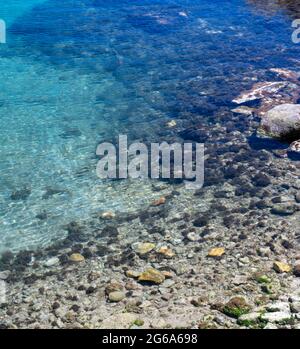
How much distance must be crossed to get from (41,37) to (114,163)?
1790 cm

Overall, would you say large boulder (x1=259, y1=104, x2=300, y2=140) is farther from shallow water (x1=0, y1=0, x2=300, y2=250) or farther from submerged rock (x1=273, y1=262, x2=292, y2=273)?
submerged rock (x1=273, y1=262, x2=292, y2=273)

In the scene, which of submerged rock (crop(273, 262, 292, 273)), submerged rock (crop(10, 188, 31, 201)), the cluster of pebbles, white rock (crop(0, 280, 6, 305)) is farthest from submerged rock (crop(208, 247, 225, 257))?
submerged rock (crop(10, 188, 31, 201))

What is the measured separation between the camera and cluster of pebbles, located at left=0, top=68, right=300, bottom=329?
11812 millimetres

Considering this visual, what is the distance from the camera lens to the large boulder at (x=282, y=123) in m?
19.2

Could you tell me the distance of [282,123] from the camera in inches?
768

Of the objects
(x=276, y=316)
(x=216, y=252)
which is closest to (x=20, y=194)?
(x=216, y=252)

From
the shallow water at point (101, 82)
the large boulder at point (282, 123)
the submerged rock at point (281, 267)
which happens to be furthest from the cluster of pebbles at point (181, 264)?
the large boulder at point (282, 123)

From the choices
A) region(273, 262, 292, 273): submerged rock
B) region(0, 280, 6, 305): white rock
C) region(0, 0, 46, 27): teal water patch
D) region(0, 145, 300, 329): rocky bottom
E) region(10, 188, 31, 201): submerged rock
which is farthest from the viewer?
region(0, 0, 46, 27): teal water patch

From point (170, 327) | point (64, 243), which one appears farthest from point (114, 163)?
point (170, 327)

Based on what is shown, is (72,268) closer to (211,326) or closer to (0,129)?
(211,326)

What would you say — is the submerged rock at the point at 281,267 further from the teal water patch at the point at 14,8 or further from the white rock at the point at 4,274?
the teal water patch at the point at 14,8

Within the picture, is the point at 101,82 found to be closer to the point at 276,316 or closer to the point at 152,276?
the point at 152,276

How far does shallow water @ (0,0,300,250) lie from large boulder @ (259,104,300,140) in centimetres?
108

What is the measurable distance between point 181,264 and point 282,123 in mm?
8708
